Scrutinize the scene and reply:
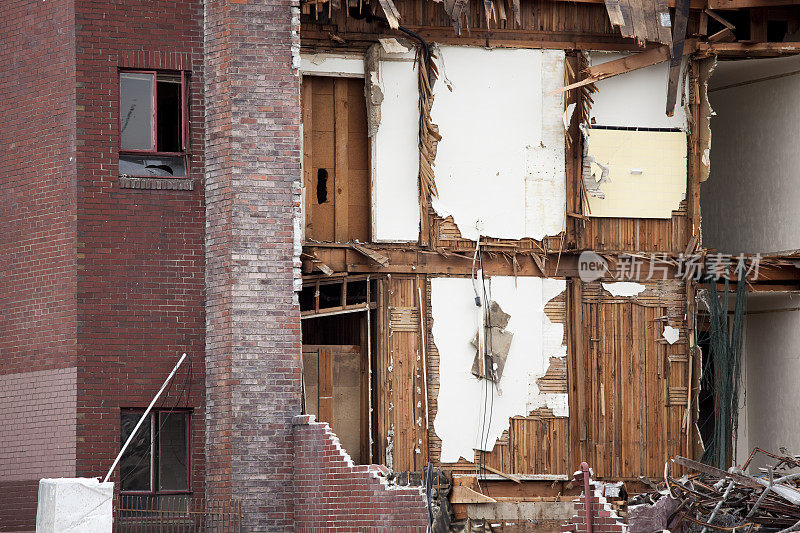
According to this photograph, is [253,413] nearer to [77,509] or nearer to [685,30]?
[77,509]

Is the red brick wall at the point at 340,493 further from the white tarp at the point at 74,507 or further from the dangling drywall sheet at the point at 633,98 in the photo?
the dangling drywall sheet at the point at 633,98

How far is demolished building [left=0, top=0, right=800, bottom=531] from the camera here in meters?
15.8

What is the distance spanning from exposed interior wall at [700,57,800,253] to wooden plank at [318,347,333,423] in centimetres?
854

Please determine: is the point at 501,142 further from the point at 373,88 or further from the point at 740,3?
the point at 740,3

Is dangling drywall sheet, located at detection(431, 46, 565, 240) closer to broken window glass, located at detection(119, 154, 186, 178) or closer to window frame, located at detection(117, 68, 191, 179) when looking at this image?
window frame, located at detection(117, 68, 191, 179)

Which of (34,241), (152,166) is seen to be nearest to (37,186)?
(34,241)

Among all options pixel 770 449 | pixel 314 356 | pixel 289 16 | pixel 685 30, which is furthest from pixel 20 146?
pixel 770 449

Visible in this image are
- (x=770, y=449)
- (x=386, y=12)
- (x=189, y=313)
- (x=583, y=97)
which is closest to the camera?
(x=189, y=313)

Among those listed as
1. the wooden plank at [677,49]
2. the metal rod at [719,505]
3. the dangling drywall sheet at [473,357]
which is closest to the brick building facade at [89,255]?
the dangling drywall sheet at [473,357]

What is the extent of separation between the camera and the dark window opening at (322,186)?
1839cm

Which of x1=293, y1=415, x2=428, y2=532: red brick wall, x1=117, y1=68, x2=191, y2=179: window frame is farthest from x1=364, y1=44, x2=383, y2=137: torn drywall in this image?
x1=293, y1=415, x2=428, y2=532: red brick wall

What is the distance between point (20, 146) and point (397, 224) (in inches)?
230

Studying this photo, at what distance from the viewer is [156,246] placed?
16.2m

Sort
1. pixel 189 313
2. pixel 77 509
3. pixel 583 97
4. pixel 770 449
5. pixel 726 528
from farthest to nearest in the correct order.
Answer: pixel 770 449 < pixel 583 97 < pixel 189 313 < pixel 726 528 < pixel 77 509
